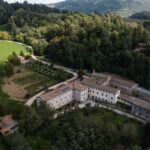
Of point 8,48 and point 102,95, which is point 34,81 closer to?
point 102,95

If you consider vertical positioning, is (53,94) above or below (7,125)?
above

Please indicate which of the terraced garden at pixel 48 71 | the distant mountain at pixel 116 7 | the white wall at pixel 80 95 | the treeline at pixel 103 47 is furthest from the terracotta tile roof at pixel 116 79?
the distant mountain at pixel 116 7

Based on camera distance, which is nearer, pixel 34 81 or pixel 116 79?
pixel 116 79

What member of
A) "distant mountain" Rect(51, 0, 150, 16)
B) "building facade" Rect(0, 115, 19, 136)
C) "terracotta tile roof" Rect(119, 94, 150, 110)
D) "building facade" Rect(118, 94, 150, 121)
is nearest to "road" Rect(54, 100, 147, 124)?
"building facade" Rect(118, 94, 150, 121)

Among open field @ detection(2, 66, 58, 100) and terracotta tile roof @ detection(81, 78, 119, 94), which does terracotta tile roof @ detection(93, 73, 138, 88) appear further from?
open field @ detection(2, 66, 58, 100)

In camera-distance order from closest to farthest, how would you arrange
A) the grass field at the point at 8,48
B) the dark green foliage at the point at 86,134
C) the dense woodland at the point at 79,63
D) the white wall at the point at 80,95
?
1. the dark green foliage at the point at 86,134
2. the dense woodland at the point at 79,63
3. the white wall at the point at 80,95
4. the grass field at the point at 8,48

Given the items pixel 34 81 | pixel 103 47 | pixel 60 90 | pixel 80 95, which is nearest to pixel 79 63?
pixel 103 47

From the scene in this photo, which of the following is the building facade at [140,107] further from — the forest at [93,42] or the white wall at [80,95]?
the forest at [93,42]
